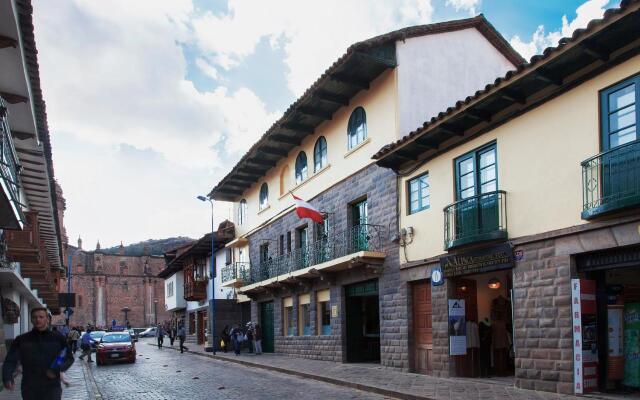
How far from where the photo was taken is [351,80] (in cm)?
1931

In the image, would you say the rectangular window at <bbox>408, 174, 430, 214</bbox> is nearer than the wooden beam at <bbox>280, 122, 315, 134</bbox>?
Yes

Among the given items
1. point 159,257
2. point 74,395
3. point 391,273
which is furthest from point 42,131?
point 159,257

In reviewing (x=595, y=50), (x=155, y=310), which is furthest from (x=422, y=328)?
(x=155, y=310)

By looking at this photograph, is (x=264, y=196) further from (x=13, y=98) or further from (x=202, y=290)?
(x=13, y=98)

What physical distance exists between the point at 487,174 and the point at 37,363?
1042 centimetres

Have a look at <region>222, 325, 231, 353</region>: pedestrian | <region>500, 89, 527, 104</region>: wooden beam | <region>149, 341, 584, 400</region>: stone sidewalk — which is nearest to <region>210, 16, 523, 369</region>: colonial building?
<region>149, 341, 584, 400</region>: stone sidewalk

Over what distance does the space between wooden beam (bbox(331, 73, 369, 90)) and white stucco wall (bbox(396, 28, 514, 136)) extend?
1.63 m

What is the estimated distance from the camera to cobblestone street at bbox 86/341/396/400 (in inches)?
538

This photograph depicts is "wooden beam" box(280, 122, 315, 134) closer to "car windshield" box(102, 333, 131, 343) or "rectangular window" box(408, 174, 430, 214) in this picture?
"rectangular window" box(408, 174, 430, 214)

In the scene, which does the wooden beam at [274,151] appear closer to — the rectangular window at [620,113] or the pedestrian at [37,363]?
the rectangular window at [620,113]

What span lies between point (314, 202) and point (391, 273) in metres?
6.22

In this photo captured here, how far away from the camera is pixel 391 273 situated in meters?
17.9

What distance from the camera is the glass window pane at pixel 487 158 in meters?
14.0

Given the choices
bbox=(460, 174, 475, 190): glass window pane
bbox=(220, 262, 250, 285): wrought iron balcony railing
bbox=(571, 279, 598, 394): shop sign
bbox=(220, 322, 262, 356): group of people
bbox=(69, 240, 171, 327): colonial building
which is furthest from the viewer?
bbox=(69, 240, 171, 327): colonial building
